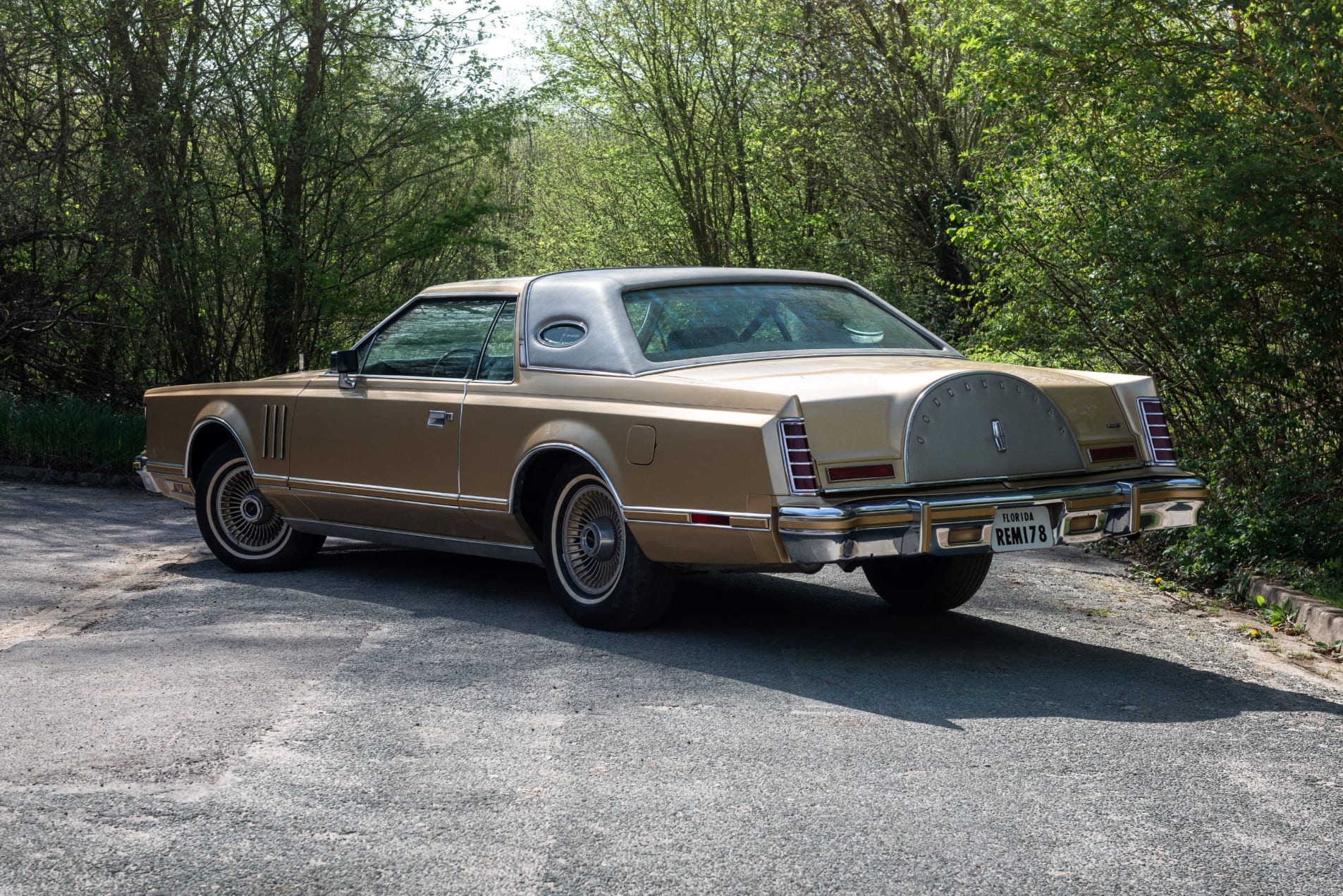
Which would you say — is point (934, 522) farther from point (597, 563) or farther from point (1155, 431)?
point (597, 563)

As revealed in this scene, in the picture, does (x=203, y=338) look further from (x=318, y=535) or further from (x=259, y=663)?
(x=259, y=663)

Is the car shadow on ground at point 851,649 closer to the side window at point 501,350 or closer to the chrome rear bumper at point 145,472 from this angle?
the chrome rear bumper at point 145,472

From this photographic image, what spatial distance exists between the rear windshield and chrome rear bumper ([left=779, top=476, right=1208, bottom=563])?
1258mm

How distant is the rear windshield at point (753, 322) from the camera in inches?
263

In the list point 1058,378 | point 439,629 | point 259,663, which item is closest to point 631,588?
point 439,629

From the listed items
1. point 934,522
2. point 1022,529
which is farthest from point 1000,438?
point 934,522

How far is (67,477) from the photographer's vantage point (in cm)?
1392

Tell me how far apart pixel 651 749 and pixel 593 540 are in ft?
6.54

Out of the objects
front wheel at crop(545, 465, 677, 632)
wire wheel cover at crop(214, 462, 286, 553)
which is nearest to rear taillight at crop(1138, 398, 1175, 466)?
front wheel at crop(545, 465, 677, 632)

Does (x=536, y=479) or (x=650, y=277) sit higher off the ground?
(x=650, y=277)

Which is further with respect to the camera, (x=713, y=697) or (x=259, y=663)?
(x=259, y=663)

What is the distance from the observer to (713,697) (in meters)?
5.43

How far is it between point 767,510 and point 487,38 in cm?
1323

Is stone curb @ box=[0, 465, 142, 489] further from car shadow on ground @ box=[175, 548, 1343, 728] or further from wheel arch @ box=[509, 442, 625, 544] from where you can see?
wheel arch @ box=[509, 442, 625, 544]
